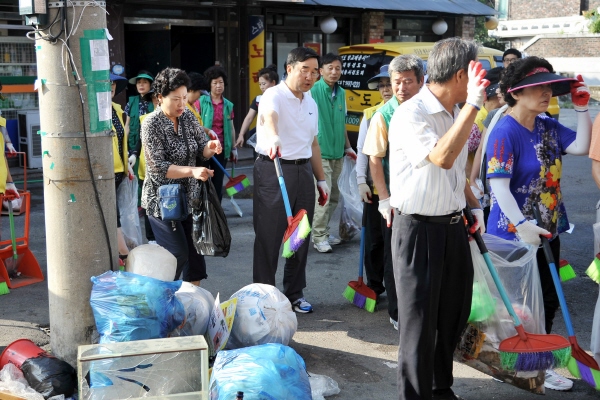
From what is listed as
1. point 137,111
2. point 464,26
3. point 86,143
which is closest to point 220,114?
point 137,111

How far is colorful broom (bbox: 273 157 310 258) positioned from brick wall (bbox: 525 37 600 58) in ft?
112

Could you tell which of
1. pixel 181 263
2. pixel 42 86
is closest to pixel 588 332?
pixel 181 263

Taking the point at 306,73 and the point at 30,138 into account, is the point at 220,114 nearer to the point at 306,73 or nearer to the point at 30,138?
the point at 306,73

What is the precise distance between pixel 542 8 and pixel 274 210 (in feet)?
148

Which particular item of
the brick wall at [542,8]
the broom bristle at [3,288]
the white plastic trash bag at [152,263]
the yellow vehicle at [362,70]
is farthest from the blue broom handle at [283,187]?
the brick wall at [542,8]

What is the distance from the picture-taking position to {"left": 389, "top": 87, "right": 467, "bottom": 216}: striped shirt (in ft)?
11.7

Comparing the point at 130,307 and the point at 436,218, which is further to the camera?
the point at 130,307

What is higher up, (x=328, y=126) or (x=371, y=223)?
(x=328, y=126)

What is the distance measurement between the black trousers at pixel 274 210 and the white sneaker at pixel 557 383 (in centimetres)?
191

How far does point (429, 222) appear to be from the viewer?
3729 mm

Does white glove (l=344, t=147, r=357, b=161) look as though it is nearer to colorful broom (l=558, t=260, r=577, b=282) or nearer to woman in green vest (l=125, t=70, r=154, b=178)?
woman in green vest (l=125, t=70, r=154, b=178)

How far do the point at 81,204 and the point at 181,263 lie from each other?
3.90 ft

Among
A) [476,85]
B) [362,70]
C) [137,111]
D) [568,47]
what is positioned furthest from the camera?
[568,47]

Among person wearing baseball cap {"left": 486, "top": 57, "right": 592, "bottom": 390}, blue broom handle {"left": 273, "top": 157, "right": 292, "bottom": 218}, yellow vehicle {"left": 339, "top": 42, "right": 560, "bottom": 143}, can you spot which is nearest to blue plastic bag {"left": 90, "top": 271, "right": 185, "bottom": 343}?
blue broom handle {"left": 273, "top": 157, "right": 292, "bottom": 218}
